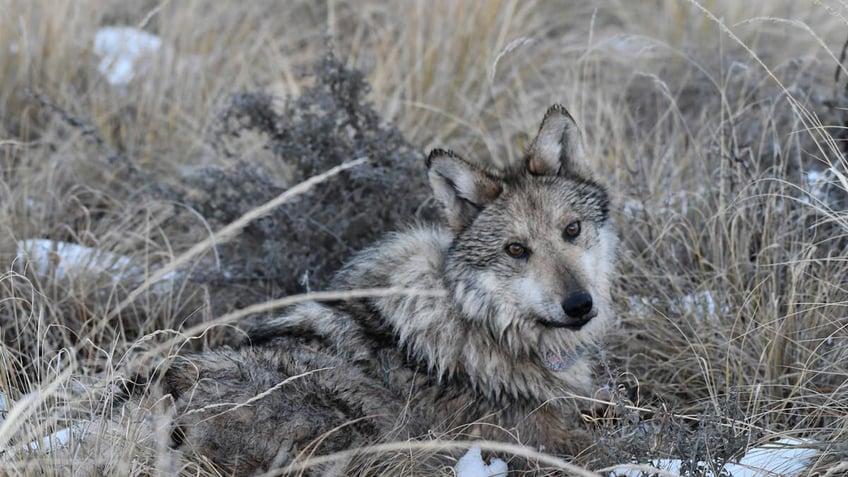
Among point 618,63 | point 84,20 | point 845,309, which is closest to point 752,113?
point 618,63

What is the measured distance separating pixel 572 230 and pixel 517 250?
27cm

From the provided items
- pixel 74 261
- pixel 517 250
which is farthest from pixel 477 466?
pixel 74 261

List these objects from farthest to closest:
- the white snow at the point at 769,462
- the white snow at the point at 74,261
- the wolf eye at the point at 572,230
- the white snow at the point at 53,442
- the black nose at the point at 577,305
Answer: the white snow at the point at 74,261 → the wolf eye at the point at 572,230 → the black nose at the point at 577,305 → the white snow at the point at 769,462 → the white snow at the point at 53,442

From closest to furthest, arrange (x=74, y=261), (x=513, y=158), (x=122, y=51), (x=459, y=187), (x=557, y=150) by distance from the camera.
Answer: (x=459, y=187) → (x=557, y=150) → (x=74, y=261) → (x=513, y=158) → (x=122, y=51)

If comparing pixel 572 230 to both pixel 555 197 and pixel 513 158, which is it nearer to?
Answer: pixel 555 197

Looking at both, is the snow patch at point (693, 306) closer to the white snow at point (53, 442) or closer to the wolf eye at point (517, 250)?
the wolf eye at point (517, 250)

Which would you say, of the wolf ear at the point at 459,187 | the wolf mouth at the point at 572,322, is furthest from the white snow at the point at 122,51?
the wolf mouth at the point at 572,322

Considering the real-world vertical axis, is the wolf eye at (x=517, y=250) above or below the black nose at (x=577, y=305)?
above

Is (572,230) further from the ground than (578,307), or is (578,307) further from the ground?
(572,230)

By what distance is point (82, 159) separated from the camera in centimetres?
608

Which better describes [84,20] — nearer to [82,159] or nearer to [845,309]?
[82,159]

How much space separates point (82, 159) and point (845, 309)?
4.95 metres

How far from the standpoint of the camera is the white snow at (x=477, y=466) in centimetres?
358

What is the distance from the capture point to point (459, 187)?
3756mm
